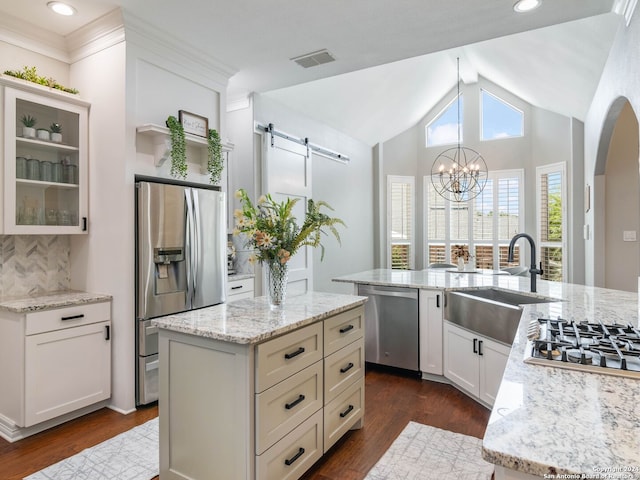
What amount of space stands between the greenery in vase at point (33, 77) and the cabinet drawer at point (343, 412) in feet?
9.38

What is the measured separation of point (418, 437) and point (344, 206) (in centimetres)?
434

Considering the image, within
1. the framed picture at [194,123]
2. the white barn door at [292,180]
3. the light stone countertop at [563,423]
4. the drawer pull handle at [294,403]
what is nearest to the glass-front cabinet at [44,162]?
the framed picture at [194,123]

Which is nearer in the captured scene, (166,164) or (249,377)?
(249,377)

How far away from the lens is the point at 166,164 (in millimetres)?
3188

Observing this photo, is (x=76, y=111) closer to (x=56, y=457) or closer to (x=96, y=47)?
(x=96, y=47)

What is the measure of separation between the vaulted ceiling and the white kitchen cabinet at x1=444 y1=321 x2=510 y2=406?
229 cm

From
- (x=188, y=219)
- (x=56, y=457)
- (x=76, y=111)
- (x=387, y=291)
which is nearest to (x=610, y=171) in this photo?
(x=387, y=291)

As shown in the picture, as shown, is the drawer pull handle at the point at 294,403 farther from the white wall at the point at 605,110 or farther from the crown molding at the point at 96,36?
A: the crown molding at the point at 96,36

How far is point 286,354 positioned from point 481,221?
254 inches

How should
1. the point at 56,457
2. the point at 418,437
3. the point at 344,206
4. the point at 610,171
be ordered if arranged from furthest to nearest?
the point at 344,206, the point at 610,171, the point at 418,437, the point at 56,457

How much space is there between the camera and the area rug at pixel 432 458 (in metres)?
2.08

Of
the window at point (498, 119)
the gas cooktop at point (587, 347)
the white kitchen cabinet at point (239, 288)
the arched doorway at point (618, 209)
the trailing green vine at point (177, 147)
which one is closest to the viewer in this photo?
the gas cooktop at point (587, 347)

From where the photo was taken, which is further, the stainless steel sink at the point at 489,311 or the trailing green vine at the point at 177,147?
the trailing green vine at the point at 177,147

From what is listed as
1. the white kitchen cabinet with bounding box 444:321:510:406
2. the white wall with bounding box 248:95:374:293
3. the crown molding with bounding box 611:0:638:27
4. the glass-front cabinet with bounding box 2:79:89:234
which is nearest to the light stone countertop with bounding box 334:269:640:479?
the white kitchen cabinet with bounding box 444:321:510:406
